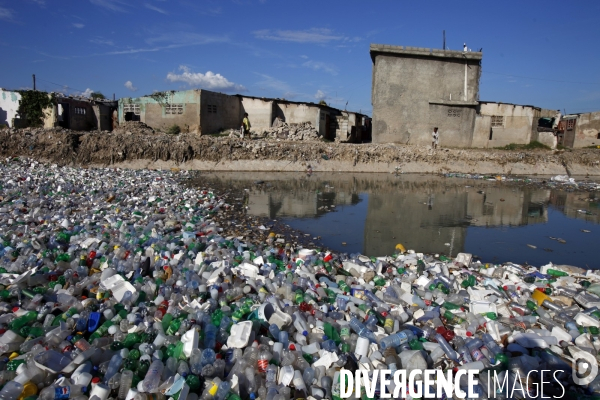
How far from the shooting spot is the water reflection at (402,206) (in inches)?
240

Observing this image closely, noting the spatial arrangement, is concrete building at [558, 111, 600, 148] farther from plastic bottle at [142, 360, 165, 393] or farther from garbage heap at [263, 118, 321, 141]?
plastic bottle at [142, 360, 165, 393]

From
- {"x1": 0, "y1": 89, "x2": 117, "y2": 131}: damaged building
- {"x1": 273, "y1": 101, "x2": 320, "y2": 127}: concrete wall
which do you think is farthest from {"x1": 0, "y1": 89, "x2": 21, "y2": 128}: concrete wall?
{"x1": 273, "y1": 101, "x2": 320, "y2": 127}: concrete wall

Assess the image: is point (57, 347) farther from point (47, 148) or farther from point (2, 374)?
point (47, 148)

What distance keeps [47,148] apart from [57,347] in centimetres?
1364

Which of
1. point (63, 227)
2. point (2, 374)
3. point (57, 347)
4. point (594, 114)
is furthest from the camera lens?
point (594, 114)

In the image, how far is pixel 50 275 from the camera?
333cm

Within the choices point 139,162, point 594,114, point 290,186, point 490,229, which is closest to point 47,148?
point 139,162

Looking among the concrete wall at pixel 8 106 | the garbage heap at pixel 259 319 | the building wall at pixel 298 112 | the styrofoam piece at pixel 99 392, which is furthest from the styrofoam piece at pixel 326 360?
the concrete wall at pixel 8 106

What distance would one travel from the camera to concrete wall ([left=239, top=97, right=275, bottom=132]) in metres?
20.9

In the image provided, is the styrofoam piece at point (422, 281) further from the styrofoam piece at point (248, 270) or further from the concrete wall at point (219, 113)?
the concrete wall at point (219, 113)

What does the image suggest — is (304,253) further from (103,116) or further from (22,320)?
(103,116)

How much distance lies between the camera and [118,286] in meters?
3.13

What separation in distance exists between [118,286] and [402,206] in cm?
665

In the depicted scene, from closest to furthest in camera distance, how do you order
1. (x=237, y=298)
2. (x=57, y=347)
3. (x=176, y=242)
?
(x=57, y=347)
(x=237, y=298)
(x=176, y=242)
